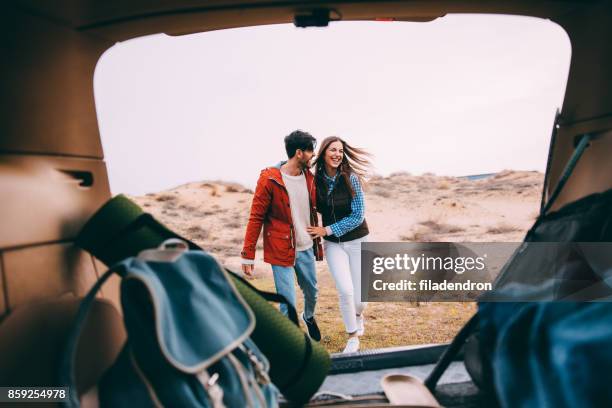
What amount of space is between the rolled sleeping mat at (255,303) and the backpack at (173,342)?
217 millimetres

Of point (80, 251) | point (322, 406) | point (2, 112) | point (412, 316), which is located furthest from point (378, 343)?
point (2, 112)

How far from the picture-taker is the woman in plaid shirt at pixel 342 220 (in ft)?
12.4

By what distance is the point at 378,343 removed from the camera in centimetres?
546

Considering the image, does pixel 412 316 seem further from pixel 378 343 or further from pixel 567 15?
pixel 567 15

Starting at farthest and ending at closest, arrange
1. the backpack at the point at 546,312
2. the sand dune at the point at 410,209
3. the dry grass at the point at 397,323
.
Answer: the sand dune at the point at 410,209, the dry grass at the point at 397,323, the backpack at the point at 546,312

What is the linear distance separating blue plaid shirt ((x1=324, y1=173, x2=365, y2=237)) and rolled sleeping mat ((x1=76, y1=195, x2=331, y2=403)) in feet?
7.22

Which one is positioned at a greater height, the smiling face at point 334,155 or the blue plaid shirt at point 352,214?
the smiling face at point 334,155

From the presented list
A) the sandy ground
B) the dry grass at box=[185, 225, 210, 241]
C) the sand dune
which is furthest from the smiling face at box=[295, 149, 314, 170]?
the dry grass at box=[185, 225, 210, 241]

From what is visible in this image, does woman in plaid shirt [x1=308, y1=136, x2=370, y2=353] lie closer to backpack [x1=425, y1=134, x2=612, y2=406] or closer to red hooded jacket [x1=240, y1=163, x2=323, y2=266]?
red hooded jacket [x1=240, y1=163, x2=323, y2=266]

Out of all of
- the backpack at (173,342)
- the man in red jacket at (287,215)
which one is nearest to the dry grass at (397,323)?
the man in red jacket at (287,215)

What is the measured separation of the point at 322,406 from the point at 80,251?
914 mm

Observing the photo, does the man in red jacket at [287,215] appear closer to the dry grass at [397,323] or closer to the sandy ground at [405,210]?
the dry grass at [397,323]

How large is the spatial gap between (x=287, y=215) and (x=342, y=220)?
1.39 ft

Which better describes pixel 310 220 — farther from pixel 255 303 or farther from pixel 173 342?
pixel 173 342
